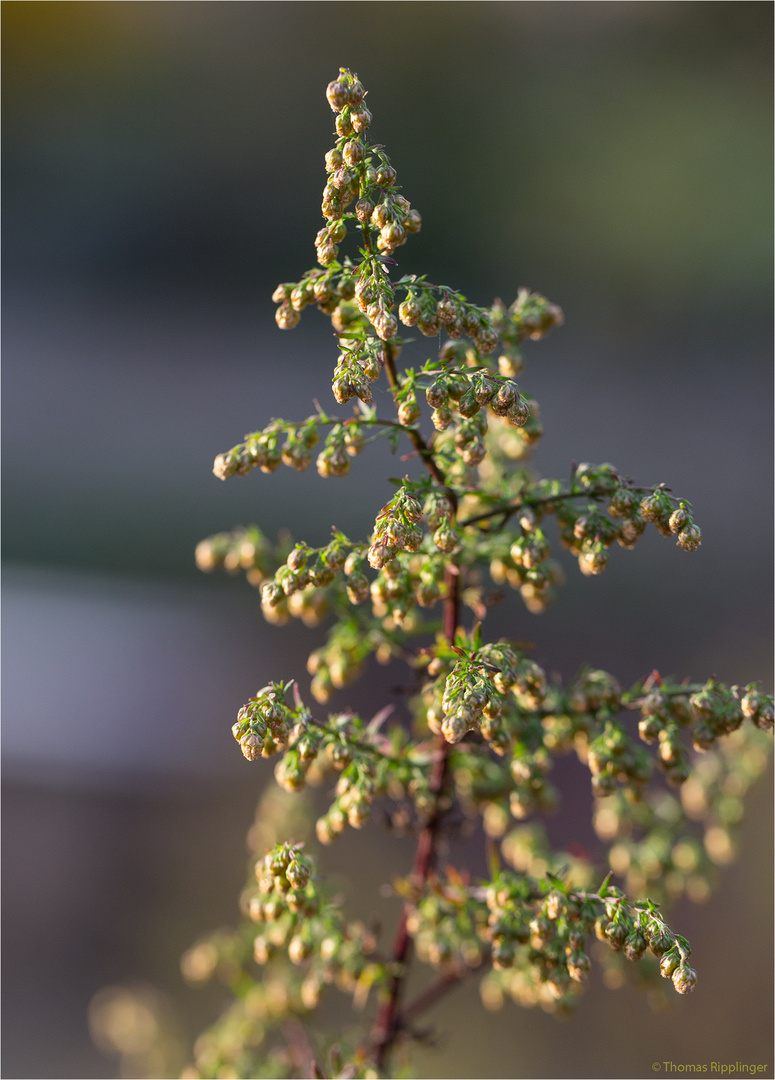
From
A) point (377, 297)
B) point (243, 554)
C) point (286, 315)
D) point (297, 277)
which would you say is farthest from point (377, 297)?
point (297, 277)

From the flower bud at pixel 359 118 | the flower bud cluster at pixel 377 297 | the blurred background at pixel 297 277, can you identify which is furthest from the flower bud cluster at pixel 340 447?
the blurred background at pixel 297 277

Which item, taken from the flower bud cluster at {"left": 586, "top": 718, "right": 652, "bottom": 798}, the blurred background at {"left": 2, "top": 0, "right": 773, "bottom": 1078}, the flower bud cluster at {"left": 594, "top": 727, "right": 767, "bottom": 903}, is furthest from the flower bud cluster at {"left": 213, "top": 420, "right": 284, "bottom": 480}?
the blurred background at {"left": 2, "top": 0, "right": 773, "bottom": 1078}

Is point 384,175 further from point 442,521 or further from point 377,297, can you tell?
point 442,521

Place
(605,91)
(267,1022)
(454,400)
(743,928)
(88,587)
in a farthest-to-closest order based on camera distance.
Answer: (605,91)
(88,587)
(743,928)
(267,1022)
(454,400)

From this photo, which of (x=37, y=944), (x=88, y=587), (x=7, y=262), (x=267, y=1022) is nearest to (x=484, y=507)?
(x=267, y=1022)

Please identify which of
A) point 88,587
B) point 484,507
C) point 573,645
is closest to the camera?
point 484,507

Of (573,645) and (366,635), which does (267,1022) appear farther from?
(573,645)
